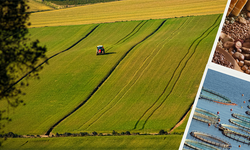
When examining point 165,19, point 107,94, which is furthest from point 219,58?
point 165,19

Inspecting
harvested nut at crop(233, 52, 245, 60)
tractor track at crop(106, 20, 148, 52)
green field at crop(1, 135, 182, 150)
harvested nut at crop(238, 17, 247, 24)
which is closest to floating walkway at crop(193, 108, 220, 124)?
harvested nut at crop(233, 52, 245, 60)

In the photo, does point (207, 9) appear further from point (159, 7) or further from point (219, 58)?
point (219, 58)

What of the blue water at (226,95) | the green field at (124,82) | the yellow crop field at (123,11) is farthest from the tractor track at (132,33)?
the blue water at (226,95)

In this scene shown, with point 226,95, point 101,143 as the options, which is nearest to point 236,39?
point 226,95

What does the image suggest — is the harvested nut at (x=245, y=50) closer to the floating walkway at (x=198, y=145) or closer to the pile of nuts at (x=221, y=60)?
the pile of nuts at (x=221, y=60)

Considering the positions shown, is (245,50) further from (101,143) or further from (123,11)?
(123,11)
